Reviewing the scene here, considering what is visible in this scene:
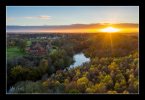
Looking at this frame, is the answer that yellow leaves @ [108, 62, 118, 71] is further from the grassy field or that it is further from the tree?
the grassy field

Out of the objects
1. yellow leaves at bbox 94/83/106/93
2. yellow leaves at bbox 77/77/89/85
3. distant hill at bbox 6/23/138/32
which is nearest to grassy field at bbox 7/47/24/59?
distant hill at bbox 6/23/138/32

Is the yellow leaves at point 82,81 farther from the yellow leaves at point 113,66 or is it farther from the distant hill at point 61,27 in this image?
the distant hill at point 61,27

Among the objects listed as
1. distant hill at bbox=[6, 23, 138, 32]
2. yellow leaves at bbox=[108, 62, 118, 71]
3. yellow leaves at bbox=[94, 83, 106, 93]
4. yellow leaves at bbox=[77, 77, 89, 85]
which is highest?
distant hill at bbox=[6, 23, 138, 32]

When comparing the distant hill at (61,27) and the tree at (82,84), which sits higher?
the distant hill at (61,27)

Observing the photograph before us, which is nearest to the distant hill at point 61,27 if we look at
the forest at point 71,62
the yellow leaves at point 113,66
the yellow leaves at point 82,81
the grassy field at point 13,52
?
the forest at point 71,62

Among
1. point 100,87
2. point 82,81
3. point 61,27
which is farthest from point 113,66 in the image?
point 61,27
